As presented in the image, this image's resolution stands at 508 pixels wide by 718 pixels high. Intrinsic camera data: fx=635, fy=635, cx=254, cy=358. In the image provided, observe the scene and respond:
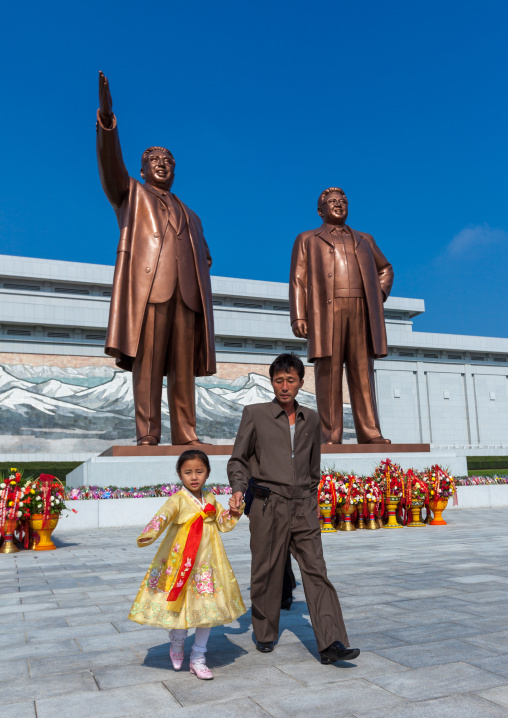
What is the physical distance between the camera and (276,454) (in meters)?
2.90

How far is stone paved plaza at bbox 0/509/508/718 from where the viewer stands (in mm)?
2018

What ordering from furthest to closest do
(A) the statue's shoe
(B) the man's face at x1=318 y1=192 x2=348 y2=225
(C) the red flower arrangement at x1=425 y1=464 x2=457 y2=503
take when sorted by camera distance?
(B) the man's face at x1=318 y1=192 x2=348 y2=225, (A) the statue's shoe, (C) the red flower arrangement at x1=425 y1=464 x2=457 y2=503

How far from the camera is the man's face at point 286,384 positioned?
9.52 ft

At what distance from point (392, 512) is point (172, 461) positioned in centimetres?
304

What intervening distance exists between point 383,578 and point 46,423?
55.8 ft

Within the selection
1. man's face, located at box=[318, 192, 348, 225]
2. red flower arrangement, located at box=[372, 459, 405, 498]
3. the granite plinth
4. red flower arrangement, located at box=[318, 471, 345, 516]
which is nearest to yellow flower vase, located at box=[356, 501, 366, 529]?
red flower arrangement, located at box=[372, 459, 405, 498]

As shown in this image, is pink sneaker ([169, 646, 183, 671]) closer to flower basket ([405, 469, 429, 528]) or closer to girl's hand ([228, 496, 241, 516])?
girl's hand ([228, 496, 241, 516])

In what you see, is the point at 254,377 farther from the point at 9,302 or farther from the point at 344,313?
the point at 344,313

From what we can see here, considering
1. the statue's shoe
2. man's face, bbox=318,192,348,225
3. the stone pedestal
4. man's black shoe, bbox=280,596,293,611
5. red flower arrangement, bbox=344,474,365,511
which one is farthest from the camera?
man's face, bbox=318,192,348,225

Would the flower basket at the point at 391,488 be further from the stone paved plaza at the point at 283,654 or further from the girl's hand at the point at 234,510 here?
the girl's hand at the point at 234,510

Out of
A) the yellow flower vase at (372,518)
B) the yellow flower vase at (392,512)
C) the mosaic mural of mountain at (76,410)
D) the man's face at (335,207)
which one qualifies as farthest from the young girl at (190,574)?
the mosaic mural of mountain at (76,410)

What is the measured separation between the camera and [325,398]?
9789 millimetres

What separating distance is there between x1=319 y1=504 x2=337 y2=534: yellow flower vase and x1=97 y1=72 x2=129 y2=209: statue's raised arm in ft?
16.3

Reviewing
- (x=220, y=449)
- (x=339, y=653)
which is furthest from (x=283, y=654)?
(x=220, y=449)
